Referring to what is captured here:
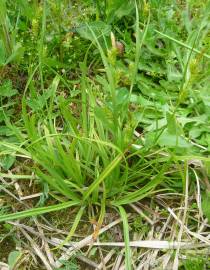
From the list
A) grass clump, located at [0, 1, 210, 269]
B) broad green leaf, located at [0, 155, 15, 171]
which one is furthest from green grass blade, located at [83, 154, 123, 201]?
broad green leaf, located at [0, 155, 15, 171]

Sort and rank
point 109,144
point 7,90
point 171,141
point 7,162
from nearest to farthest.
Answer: point 109,144
point 171,141
point 7,162
point 7,90

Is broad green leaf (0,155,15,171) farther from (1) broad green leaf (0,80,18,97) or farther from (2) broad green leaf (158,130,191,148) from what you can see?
(2) broad green leaf (158,130,191,148)

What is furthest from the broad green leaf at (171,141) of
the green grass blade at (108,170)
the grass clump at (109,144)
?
the green grass blade at (108,170)

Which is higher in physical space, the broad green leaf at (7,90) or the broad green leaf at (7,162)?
the broad green leaf at (7,90)

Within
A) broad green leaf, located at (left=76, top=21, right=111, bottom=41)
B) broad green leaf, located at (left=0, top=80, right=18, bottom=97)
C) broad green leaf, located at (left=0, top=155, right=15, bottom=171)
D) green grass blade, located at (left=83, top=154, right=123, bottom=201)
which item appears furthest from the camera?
broad green leaf, located at (left=76, top=21, right=111, bottom=41)

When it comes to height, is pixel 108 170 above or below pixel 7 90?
below

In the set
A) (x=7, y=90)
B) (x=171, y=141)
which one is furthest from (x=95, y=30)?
(x=171, y=141)

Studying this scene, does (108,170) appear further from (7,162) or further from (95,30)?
(95,30)

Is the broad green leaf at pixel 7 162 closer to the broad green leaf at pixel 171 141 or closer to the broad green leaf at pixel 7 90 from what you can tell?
the broad green leaf at pixel 7 90

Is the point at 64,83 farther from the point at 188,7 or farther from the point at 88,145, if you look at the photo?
the point at 188,7

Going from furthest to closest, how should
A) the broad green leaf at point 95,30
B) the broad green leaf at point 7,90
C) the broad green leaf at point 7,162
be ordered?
the broad green leaf at point 95,30, the broad green leaf at point 7,90, the broad green leaf at point 7,162

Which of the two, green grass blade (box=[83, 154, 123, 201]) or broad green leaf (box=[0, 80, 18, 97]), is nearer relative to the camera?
green grass blade (box=[83, 154, 123, 201])
